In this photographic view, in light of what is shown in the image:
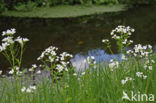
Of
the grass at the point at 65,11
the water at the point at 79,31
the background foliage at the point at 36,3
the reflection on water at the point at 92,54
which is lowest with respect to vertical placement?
the reflection on water at the point at 92,54

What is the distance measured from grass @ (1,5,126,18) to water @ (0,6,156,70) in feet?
0.97

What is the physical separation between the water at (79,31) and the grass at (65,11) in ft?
0.97

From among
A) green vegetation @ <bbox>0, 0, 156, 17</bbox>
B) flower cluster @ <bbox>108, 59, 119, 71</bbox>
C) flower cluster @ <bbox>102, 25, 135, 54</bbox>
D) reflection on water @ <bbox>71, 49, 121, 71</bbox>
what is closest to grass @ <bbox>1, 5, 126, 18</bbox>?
green vegetation @ <bbox>0, 0, 156, 17</bbox>

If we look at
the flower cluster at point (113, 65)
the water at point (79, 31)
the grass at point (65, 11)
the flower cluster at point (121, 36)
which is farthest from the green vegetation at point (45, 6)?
the flower cluster at point (113, 65)

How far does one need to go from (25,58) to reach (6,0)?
401 cm

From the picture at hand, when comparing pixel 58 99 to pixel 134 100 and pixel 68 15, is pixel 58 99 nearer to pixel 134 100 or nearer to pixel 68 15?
pixel 134 100

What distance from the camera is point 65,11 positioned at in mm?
7008

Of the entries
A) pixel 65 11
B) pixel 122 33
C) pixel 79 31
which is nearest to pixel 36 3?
pixel 65 11

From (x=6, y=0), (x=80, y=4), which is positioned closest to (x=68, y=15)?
(x=80, y=4)

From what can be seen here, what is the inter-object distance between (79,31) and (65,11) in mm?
1825

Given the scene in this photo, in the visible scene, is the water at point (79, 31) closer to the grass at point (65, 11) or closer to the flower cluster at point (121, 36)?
the grass at point (65, 11)

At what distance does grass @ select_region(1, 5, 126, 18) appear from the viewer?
6626 mm

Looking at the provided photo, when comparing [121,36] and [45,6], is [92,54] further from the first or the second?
[45,6]

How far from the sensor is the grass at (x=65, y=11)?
663 centimetres
